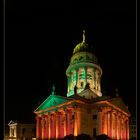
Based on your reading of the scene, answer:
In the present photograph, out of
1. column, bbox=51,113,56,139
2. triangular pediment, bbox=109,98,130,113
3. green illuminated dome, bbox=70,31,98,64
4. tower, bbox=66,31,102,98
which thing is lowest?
column, bbox=51,113,56,139

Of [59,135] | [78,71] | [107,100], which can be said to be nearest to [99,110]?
[107,100]

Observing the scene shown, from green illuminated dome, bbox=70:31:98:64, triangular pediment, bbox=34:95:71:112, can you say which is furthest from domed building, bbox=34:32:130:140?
green illuminated dome, bbox=70:31:98:64

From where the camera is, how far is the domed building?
50.0 metres

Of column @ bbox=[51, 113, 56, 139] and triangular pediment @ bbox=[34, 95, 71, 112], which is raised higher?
triangular pediment @ bbox=[34, 95, 71, 112]

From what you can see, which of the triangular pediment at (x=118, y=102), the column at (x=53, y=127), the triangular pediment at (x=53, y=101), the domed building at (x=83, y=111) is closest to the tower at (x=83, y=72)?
the domed building at (x=83, y=111)

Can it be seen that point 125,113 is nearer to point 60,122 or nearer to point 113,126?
point 113,126

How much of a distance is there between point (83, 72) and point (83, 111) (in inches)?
559

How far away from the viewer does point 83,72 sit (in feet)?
209

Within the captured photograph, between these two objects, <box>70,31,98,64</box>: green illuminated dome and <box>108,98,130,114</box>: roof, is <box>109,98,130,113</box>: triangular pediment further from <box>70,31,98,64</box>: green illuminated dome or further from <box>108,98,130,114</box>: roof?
<box>70,31,98,64</box>: green illuminated dome

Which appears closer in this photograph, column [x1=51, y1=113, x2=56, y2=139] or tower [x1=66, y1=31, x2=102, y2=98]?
column [x1=51, y1=113, x2=56, y2=139]

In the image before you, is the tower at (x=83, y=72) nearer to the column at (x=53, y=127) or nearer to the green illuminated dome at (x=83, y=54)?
the green illuminated dome at (x=83, y=54)
